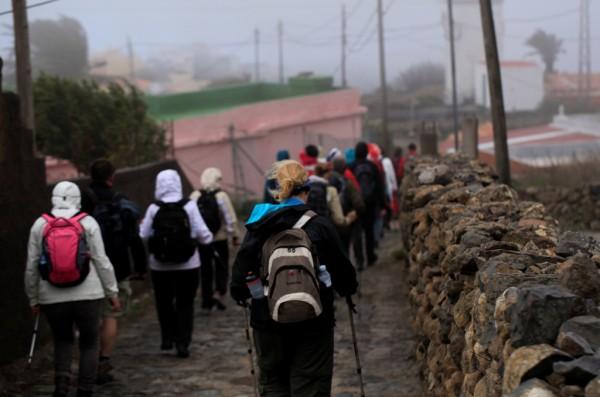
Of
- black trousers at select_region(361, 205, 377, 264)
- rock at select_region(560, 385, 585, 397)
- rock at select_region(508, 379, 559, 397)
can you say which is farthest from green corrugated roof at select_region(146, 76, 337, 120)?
rock at select_region(560, 385, 585, 397)

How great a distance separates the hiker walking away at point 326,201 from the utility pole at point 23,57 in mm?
3358

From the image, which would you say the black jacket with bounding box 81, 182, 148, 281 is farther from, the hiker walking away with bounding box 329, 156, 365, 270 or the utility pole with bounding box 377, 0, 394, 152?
the utility pole with bounding box 377, 0, 394, 152

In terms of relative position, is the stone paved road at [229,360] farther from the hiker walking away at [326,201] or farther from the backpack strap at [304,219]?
the backpack strap at [304,219]

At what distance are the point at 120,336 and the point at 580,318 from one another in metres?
7.86

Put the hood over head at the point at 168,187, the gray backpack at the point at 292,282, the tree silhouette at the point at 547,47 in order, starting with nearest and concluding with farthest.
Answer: the gray backpack at the point at 292,282, the hood over head at the point at 168,187, the tree silhouette at the point at 547,47

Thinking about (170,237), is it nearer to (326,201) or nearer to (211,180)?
(211,180)

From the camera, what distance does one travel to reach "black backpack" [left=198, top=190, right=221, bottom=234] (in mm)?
11664

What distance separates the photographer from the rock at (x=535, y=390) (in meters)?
3.57

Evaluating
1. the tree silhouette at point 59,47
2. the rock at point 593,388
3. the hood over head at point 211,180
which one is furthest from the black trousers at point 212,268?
the tree silhouette at point 59,47

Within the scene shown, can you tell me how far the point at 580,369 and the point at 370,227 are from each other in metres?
11.5

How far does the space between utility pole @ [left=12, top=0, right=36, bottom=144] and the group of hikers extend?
246cm

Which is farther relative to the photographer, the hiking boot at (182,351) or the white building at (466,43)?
the white building at (466,43)

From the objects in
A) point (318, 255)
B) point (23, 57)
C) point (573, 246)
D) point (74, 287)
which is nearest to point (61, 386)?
point (74, 287)

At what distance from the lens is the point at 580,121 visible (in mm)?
55750
